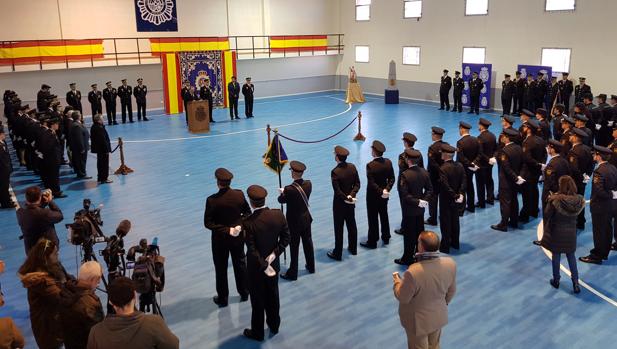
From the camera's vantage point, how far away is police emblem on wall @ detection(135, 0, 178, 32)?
85.7ft

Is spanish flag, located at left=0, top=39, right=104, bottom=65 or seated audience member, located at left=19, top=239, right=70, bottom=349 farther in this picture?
spanish flag, located at left=0, top=39, right=104, bottom=65

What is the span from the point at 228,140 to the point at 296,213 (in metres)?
11.4

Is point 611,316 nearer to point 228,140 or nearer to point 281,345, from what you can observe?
point 281,345

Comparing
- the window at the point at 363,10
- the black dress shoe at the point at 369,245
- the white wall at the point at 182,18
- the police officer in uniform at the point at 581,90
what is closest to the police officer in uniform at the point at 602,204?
the black dress shoe at the point at 369,245

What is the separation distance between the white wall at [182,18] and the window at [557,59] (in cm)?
1381

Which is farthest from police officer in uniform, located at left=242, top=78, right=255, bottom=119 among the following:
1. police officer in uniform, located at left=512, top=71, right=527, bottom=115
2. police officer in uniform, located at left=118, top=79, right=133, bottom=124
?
police officer in uniform, located at left=512, top=71, right=527, bottom=115

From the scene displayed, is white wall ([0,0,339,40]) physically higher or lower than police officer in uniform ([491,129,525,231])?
higher

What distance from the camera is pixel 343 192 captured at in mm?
8695

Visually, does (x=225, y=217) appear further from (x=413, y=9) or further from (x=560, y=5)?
(x=413, y=9)

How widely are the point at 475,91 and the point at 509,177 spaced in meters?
15.2

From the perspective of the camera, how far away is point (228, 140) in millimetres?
18891

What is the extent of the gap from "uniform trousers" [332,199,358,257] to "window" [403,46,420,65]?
70.5 ft

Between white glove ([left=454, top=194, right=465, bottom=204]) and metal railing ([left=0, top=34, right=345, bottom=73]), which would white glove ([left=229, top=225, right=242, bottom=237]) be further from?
metal railing ([left=0, top=34, right=345, bottom=73])

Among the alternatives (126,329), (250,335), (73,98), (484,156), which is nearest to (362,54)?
(73,98)
